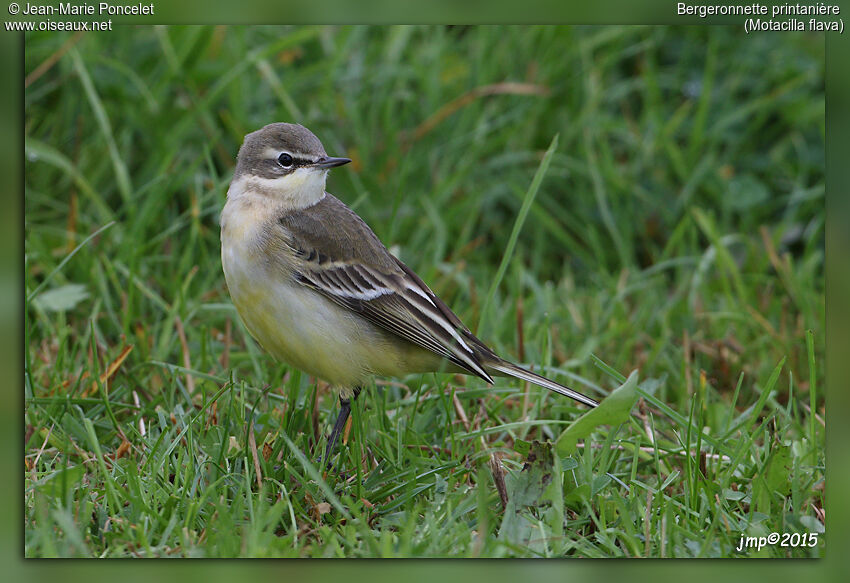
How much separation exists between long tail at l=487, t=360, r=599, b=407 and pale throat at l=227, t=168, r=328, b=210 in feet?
4.17

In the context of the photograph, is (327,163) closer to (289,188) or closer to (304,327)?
(289,188)

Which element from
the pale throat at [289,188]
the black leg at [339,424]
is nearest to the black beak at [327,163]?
the pale throat at [289,188]

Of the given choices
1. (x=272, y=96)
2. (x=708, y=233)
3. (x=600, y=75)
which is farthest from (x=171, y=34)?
(x=708, y=233)

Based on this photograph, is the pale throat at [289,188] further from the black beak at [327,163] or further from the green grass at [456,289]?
the green grass at [456,289]

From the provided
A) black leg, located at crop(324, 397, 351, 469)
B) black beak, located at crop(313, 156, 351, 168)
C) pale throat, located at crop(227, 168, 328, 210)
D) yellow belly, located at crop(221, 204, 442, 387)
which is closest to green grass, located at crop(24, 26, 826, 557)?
black leg, located at crop(324, 397, 351, 469)

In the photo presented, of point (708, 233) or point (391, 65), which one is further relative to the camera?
point (391, 65)

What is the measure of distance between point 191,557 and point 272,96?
168 inches

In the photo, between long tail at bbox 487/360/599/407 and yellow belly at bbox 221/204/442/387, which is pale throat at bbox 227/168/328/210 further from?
long tail at bbox 487/360/599/407

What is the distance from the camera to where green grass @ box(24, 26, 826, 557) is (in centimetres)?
417

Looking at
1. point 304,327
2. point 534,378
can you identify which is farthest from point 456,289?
point 304,327

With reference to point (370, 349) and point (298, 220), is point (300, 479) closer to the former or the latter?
point (370, 349)

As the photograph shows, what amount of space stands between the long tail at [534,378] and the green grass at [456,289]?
223mm

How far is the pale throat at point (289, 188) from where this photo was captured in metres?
5.17

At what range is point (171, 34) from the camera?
7043mm
